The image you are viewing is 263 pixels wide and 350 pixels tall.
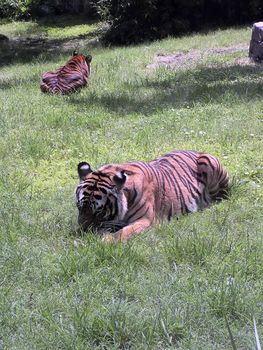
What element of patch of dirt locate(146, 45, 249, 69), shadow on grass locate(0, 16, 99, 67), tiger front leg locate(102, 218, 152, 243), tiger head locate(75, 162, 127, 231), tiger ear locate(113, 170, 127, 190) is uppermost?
tiger ear locate(113, 170, 127, 190)

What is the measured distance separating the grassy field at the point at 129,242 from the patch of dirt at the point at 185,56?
2430 mm

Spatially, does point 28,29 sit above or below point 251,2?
below

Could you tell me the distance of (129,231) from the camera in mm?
5156

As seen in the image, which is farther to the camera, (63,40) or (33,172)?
(63,40)

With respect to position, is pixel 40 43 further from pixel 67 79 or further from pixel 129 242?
pixel 129 242

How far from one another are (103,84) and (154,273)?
24.6ft

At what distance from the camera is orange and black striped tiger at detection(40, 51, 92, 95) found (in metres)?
11.2

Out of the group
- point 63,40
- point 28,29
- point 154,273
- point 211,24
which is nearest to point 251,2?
point 211,24

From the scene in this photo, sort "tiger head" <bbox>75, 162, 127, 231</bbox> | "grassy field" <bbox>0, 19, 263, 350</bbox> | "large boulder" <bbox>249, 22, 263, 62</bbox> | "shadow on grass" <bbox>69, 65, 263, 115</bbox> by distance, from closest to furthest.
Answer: "grassy field" <bbox>0, 19, 263, 350</bbox>
"tiger head" <bbox>75, 162, 127, 231</bbox>
"shadow on grass" <bbox>69, 65, 263, 115</bbox>
"large boulder" <bbox>249, 22, 263, 62</bbox>

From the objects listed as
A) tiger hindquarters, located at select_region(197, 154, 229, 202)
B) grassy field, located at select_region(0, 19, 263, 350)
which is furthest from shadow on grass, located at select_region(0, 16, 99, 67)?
tiger hindquarters, located at select_region(197, 154, 229, 202)

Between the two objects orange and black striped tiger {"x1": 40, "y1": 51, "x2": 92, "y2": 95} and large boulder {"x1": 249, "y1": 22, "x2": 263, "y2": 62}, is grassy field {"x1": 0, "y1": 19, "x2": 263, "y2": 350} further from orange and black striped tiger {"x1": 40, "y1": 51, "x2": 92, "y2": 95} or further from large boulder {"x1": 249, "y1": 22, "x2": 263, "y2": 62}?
large boulder {"x1": 249, "y1": 22, "x2": 263, "y2": 62}

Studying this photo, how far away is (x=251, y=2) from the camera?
729 inches

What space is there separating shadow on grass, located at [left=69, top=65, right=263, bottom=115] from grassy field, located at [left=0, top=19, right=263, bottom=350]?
38mm

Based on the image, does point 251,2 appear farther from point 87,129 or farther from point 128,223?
point 128,223
